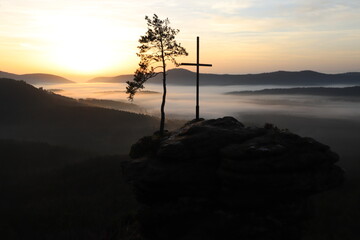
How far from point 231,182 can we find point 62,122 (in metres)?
112

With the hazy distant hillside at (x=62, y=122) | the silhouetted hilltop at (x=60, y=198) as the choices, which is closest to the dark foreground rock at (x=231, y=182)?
the silhouetted hilltop at (x=60, y=198)

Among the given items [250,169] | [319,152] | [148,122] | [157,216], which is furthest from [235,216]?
[148,122]

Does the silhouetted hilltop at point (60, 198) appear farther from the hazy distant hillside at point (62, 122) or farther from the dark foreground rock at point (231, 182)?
the hazy distant hillside at point (62, 122)

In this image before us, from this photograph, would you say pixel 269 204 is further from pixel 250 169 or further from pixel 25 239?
pixel 25 239

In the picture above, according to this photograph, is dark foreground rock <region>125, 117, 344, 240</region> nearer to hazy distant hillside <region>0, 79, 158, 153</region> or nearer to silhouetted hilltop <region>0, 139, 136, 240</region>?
silhouetted hilltop <region>0, 139, 136, 240</region>

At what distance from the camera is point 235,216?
18781 mm

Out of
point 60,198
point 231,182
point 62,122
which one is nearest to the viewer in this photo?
point 231,182

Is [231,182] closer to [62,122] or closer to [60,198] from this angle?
[60,198]

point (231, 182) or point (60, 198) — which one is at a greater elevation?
point (231, 182)

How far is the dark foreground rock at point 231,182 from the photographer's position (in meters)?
18.1

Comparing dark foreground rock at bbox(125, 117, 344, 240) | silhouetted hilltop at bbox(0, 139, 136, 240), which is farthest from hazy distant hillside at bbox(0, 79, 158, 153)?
dark foreground rock at bbox(125, 117, 344, 240)

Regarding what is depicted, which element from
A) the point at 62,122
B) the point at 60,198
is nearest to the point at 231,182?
the point at 60,198

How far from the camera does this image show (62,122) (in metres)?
120

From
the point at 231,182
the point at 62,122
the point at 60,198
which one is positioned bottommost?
the point at 60,198
